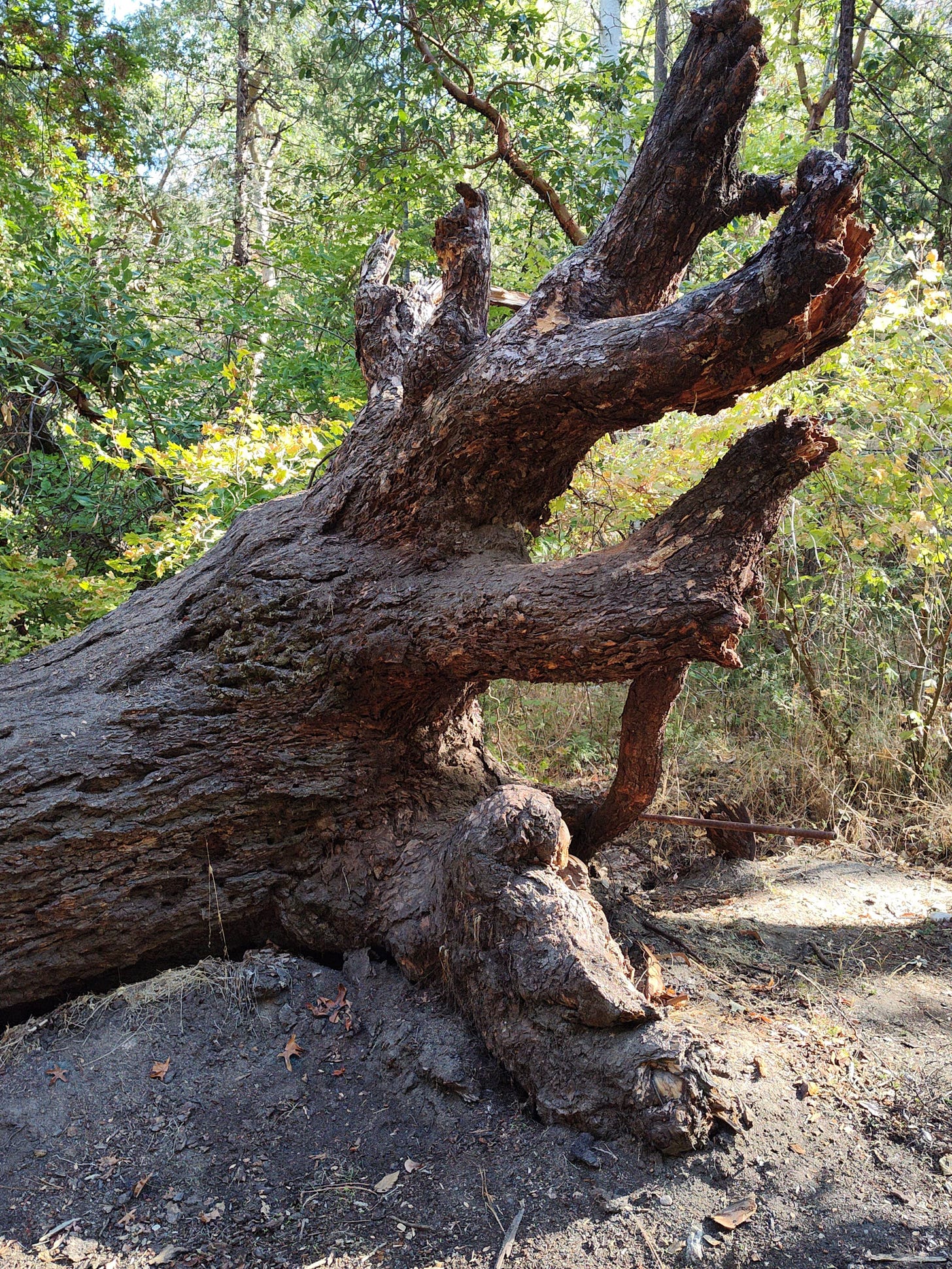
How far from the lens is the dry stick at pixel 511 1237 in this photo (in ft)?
5.91

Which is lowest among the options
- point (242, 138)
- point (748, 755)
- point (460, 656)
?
point (748, 755)

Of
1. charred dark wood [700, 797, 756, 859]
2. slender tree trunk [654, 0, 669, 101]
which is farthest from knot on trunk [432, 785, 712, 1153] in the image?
slender tree trunk [654, 0, 669, 101]

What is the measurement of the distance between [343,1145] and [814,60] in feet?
44.6

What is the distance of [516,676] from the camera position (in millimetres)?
2580

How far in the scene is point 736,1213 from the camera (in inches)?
73.2

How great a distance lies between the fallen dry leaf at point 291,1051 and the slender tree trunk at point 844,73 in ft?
18.8

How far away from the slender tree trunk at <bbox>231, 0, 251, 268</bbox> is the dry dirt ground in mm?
9889

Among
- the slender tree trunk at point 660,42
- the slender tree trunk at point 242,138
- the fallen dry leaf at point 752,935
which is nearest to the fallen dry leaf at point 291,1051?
the fallen dry leaf at point 752,935

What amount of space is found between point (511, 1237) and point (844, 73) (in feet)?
22.2

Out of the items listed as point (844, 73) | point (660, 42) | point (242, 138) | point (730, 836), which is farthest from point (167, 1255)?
point (242, 138)

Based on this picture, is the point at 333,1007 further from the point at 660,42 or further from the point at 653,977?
the point at 660,42

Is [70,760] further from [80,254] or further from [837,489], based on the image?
[80,254]

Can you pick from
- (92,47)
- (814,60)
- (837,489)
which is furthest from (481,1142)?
(814,60)

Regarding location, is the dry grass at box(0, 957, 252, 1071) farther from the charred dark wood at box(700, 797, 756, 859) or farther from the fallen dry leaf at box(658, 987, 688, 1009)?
the charred dark wood at box(700, 797, 756, 859)
